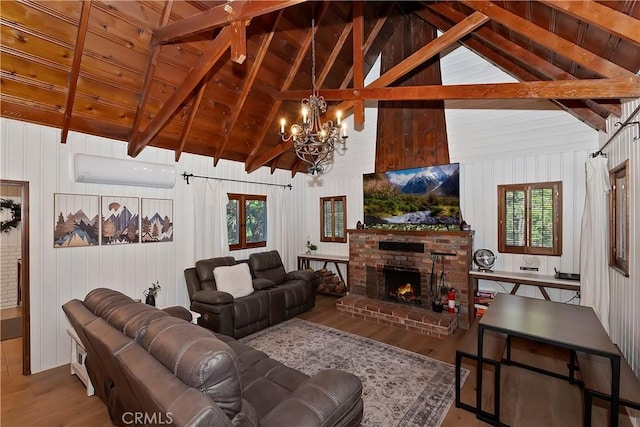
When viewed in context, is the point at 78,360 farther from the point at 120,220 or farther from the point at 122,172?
the point at 122,172

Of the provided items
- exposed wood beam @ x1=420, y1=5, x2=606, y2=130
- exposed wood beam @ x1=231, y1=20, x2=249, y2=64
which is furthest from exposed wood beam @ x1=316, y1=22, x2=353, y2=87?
exposed wood beam @ x1=231, y1=20, x2=249, y2=64

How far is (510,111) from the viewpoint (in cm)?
422

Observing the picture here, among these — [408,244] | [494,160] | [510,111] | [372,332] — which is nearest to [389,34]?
[510,111]

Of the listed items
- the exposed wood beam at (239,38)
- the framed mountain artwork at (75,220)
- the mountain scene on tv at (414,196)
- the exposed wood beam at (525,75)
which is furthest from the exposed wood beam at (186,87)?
the mountain scene on tv at (414,196)

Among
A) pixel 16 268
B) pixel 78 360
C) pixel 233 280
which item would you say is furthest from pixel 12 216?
pixel 233 280

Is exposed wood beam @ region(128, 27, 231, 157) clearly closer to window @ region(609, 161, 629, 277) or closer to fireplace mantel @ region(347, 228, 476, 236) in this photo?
fireplace mantel @ region(347, 228, 476, 236)

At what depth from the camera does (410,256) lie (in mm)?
4988

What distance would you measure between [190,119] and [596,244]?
5.43 meters

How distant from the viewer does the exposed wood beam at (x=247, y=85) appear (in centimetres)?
371

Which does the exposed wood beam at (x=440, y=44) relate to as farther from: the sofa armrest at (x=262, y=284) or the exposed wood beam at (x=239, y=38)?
the sofa armrest at (x=262, y=284)

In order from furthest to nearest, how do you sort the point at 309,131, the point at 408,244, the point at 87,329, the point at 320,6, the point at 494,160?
the point at 408,244 → the point at 494,160 → the point at 320,6 → the point at 309,131 → the point at 87,329

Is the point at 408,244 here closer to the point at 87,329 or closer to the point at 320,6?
the point at 320,6

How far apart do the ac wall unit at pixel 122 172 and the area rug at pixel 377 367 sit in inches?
106

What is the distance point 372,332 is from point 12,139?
16.6ft
